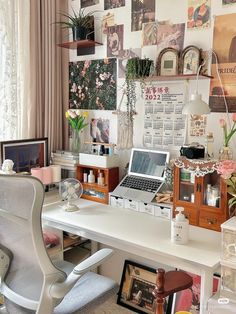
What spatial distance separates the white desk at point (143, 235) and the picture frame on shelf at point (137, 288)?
1.63 ft

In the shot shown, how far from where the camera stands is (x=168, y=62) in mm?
2031

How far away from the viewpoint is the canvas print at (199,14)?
74.9 inches

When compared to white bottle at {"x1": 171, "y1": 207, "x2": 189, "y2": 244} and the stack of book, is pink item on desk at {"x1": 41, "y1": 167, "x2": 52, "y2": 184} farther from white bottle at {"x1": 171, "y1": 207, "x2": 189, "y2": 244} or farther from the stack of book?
white bottle at {"x1": 171, "y1": 207, "x2": 189, "y2": 244}

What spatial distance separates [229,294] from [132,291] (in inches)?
40.6

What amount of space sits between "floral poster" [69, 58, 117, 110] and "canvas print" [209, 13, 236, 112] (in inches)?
28.9

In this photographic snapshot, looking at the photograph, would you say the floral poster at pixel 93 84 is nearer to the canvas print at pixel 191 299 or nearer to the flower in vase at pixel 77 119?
the flower in vase at pixel 77 119

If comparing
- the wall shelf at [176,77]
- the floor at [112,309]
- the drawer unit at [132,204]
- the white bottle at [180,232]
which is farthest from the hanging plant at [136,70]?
the floor at [112,309]

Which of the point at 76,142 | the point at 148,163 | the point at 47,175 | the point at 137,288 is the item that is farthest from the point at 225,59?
the point at 137,288

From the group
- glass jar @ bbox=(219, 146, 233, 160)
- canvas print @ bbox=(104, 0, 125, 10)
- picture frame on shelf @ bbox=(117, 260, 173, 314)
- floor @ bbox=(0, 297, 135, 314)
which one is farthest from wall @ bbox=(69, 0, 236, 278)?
floor @ bbox=(0, 297, 135, 314)

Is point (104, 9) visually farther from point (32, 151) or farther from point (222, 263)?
point (222, 263)

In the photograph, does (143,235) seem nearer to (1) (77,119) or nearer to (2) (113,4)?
(1) (77,119)

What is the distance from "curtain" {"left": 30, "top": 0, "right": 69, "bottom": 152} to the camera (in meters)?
2.42

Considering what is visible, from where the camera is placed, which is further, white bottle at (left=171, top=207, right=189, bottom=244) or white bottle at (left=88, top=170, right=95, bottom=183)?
white bottle at (left=88, top=170, right=95, bottom=183)

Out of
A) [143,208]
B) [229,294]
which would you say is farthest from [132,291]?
[229,294]
